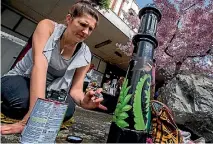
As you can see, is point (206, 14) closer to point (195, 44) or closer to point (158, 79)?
point (195, 44)

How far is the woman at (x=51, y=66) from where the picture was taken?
3.13 ft

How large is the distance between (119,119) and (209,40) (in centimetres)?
600

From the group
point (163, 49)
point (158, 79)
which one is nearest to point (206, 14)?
point (163, 49)

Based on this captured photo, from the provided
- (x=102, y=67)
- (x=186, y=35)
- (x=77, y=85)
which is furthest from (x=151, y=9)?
(x=102, y=67)

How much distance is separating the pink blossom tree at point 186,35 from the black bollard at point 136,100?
17.2 ft

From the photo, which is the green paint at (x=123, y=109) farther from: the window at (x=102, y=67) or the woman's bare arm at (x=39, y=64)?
the window at (x=102, y=67)

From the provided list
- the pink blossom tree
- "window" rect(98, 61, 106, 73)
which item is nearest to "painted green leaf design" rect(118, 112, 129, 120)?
the pink blossom tree

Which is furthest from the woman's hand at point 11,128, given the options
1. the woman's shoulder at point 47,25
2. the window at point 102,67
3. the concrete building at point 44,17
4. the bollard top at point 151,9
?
the window at point 102,67

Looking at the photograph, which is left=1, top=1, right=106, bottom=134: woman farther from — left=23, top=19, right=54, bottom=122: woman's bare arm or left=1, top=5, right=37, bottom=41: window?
left=1, top=5, right=37, bottom=41: window

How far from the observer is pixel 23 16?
254 inches

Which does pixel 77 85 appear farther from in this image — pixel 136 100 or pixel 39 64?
pixel 136 100

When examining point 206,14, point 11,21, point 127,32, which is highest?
point 206,14

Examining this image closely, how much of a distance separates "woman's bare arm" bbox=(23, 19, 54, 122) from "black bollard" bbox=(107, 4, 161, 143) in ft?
1.35

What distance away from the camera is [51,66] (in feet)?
4.01
